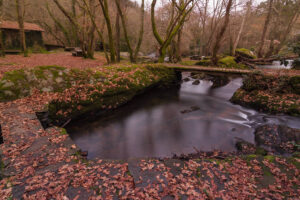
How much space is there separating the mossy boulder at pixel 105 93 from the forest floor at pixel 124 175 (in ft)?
6.91

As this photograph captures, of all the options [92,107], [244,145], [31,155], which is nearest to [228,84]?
[244,145]

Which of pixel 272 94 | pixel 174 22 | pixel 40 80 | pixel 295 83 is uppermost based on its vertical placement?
pixel 174 22

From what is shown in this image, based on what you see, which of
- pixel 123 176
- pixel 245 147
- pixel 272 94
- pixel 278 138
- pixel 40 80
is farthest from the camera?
pixel 272 94

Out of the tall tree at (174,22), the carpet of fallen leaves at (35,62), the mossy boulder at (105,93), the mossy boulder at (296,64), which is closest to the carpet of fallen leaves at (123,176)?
the mossy boulder at (105,93)

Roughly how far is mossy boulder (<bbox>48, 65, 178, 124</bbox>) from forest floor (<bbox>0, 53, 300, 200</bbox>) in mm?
2105

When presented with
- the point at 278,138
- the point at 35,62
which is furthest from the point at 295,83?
the point at 35,62

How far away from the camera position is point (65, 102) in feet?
21.6

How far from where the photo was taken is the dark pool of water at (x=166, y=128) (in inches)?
223

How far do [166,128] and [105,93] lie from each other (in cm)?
351

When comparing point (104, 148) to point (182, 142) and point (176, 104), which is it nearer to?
point (182, 142)

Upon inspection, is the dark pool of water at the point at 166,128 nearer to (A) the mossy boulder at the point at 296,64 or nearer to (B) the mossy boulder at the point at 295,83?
(B) the mossy boulder at the point at 295,83

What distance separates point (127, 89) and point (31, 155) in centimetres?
590

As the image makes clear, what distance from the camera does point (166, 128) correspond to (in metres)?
7.16

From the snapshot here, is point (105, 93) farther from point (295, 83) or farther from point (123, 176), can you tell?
point (295, 83)
